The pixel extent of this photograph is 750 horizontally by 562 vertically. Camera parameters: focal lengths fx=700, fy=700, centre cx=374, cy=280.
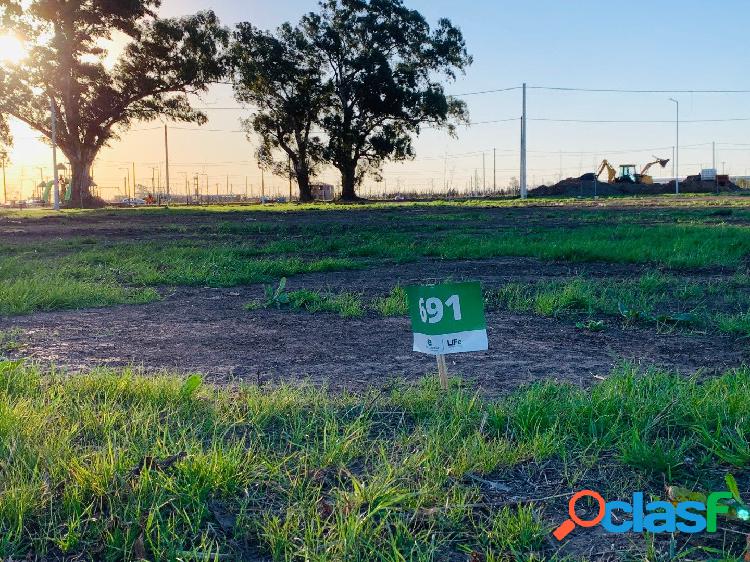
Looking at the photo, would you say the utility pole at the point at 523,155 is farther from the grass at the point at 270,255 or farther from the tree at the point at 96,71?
the grass at the point at 270,255

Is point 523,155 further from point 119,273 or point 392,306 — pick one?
point 392,306

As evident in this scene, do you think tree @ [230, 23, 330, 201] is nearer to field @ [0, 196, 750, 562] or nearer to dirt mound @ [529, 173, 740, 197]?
dirt mound @ [529, 173, 740, 197]

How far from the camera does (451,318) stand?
10.3ft

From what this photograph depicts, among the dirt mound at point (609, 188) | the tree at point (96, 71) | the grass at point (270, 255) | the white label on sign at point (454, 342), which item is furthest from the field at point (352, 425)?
the dirt mound at point (609, 188)

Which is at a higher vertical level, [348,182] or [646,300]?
[348,182]

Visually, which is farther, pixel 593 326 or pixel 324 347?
pixel 593 326

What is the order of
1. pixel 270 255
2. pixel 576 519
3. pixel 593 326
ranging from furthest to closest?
pixel 270 255
pixel 593 326
pixel 576 519

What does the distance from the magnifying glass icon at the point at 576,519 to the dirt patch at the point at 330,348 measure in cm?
119

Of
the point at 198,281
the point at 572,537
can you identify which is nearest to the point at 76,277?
the point at 198,281

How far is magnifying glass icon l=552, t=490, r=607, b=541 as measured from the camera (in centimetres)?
211

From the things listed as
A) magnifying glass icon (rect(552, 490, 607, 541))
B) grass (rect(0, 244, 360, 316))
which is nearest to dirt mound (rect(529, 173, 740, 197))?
grass (rect(0, 244, 360, 316))

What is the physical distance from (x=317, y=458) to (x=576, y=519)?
935 mm

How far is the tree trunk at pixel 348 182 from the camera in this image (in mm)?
45284

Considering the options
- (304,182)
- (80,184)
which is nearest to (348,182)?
(304,182)
